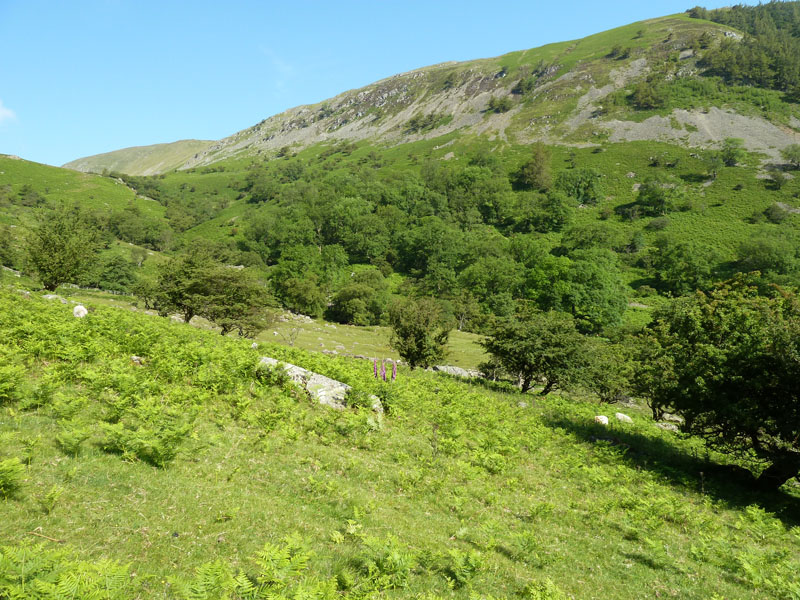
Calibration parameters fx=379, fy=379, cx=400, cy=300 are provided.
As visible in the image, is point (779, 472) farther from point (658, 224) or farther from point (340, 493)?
point (658, 224)

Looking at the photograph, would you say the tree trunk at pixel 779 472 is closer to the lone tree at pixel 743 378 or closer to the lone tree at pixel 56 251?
the lone tree at pixel 743 378

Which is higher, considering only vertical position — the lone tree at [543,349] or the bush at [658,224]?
the bush at [658,224]

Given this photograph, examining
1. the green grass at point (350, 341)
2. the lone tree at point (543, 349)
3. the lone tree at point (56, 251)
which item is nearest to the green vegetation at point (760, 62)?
the green grass at point (350, 341)

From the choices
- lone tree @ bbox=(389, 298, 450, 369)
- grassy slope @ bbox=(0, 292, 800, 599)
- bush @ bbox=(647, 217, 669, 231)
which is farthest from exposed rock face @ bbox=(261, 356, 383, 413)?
bush @ bbox=(647, 217, 669, 231)

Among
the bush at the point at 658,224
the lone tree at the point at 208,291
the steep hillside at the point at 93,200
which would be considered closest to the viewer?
the lone tree at the point at 208,291

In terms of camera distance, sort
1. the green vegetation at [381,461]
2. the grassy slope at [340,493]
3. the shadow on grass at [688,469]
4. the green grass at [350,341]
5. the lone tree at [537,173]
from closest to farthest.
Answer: the green vegetation at [381,461] < the grassy slope at [340,493] < the shadow on grass at [688,469] < the green grass at [350,341] < the lone tree at [537,173]

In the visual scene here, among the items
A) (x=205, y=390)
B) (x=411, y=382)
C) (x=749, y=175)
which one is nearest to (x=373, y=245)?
(x=411, y=382)

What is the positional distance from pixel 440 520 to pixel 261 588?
6.11 m

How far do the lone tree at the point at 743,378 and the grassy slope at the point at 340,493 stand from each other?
7.43 feet

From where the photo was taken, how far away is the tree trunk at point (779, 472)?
604 inches

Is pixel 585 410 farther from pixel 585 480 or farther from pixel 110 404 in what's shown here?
pixel 110 404

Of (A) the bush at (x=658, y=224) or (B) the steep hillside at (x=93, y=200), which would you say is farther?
(B) the steep hillside at (x=93, y=200)

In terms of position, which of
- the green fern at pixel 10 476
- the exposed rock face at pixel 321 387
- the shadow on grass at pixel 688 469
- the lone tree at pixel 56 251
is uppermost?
the lone tree at pixel 56 251

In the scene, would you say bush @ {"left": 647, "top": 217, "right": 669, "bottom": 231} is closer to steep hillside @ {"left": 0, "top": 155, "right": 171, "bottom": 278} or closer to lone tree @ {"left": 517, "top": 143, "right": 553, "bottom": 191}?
lone tree @ {"left": 517, "top": 143, "right": 553, "bottom": 191}
